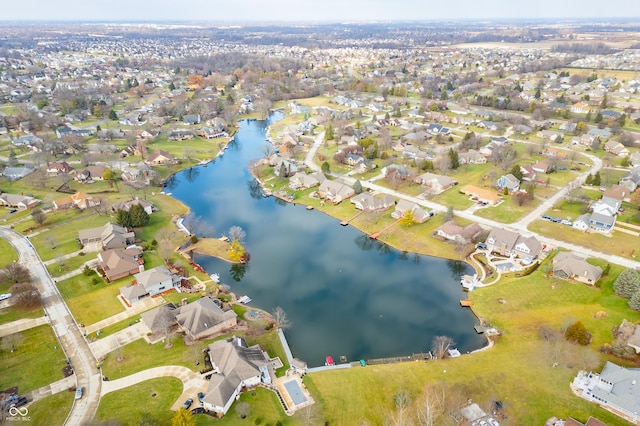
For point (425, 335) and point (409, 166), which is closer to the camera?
point (425, 335)

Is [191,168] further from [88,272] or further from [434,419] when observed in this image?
[434,419]

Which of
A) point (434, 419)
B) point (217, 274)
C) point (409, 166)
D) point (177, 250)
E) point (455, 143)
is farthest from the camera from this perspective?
point (455, 143)

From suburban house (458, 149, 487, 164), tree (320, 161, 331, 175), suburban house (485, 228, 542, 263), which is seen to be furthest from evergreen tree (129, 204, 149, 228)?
suburban house (458, 149, 487, 164)

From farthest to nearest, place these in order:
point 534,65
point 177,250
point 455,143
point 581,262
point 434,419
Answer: point 534,65, point 455,143, point 177,250, point 581,262, point 434,419

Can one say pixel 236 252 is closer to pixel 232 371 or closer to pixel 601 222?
pixel 232 371

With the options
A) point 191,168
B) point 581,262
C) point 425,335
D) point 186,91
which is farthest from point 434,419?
point 186,91

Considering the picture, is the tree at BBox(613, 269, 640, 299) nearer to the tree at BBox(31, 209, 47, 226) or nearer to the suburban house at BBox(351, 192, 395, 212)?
the suburban house at BBox(351, 192, 395, 212)

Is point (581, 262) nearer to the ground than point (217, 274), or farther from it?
farther from it
